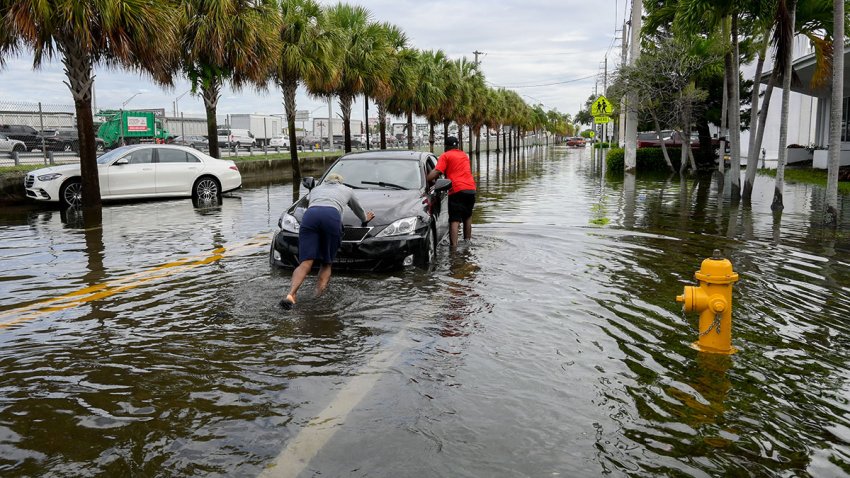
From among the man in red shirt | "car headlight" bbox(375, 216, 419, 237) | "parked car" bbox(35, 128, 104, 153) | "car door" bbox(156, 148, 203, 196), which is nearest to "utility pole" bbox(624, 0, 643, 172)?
Answer: "car door" bbox(156, 148, 203, 196)

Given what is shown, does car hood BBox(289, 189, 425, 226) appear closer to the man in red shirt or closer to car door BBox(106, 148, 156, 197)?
the man in red shirt

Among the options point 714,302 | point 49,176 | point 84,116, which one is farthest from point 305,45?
point 714,302

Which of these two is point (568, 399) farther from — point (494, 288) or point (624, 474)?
point (494, 288)

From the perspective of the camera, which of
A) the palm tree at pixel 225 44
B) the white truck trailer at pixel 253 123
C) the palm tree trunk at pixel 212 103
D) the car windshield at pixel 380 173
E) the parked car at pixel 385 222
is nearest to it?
the parked car at pixel 385 222

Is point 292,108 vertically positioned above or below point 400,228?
above

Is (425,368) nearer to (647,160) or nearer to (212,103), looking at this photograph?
(212,103)

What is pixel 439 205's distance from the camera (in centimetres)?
961

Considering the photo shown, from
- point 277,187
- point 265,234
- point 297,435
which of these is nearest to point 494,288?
point 297,435

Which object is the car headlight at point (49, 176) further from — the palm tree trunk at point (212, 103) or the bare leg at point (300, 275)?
the bare leg at point (300, 275)

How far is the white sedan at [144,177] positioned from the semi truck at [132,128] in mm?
20475

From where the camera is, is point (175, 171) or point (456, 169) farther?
point (175, 171)

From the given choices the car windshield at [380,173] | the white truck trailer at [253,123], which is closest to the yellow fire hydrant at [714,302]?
the car windshield at [380,173]

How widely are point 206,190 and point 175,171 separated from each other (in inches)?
34.6

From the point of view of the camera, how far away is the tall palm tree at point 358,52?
27469 mm
